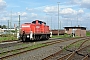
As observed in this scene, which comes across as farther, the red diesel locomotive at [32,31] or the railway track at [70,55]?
the red diesel locomotive at [32,31]

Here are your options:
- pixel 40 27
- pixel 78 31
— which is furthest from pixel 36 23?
pixel 78 31

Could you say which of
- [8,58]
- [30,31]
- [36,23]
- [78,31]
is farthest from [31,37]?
[78,31]

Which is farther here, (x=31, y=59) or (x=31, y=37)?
(x=31, y=37)

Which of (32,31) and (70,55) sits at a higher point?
(32,31)

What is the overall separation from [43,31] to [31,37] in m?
5.32

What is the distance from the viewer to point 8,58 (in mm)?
12617

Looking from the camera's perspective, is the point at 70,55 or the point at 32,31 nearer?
the point at 70,55

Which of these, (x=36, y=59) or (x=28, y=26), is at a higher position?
(x=28, y=26)

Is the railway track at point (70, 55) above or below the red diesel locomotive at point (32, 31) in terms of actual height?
below

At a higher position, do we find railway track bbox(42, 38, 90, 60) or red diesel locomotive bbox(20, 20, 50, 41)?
red diesel locomotive bbox(20, 20, 50, 41)

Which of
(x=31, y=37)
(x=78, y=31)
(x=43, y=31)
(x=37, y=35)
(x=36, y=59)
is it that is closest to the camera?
(x=36, y=59)

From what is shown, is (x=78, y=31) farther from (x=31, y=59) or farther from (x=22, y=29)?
(x=31, y=59)

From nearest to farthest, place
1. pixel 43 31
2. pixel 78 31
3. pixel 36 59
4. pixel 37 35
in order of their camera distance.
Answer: pixel 36 59 < pixel 37 35 < pixel 43 31 < pixel 78 31

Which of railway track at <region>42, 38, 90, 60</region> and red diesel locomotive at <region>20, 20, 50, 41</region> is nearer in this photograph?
railway track at <region>42, 38, 90, 60</region>
